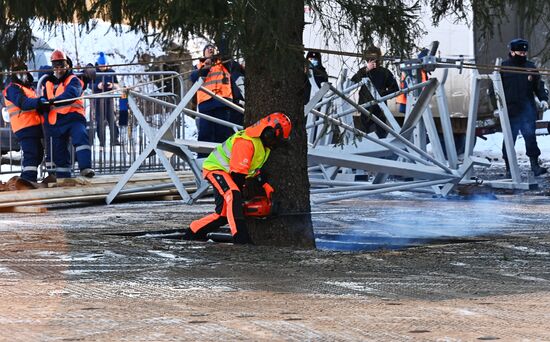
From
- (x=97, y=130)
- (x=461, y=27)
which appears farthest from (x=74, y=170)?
(x=461, y=27)

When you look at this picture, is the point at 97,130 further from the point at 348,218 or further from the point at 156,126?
the point at 348,218

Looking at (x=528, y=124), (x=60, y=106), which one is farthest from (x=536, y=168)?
(x=60, y=106)

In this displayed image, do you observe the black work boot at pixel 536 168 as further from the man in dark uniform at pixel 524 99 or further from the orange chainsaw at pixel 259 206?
the orange chainsaw at pixel 259 206

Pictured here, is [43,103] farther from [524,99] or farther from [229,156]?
[524,99]

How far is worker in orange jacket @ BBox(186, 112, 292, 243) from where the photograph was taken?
9.31 metres

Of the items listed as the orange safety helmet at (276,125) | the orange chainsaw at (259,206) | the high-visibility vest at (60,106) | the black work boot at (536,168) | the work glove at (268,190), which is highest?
the high-visibility vest at (60,106)

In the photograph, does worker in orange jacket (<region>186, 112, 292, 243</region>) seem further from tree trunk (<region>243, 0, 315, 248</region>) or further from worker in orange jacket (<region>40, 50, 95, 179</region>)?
worker in orange jacket (<region>40, 50, 95, 179</region>)

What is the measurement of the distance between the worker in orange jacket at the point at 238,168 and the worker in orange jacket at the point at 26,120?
530 centimetres

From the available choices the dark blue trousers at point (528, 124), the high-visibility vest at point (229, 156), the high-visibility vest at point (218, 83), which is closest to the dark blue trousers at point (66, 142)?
the high-visibility vest at point (218, 83)

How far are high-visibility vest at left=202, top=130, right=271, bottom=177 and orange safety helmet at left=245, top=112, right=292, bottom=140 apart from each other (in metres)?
0.08

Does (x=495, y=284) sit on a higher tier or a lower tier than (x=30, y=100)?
lower

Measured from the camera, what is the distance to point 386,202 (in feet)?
45.0

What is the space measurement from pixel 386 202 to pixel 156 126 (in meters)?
3.99

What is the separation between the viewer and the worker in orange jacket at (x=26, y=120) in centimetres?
1468
